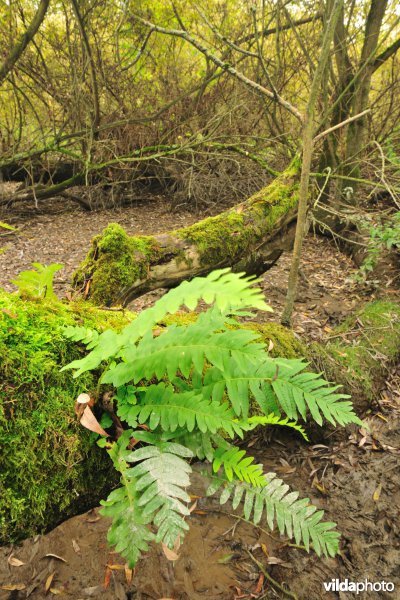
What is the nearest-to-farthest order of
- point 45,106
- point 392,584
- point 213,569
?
point 392,584 → point 213,569 → point 45,106

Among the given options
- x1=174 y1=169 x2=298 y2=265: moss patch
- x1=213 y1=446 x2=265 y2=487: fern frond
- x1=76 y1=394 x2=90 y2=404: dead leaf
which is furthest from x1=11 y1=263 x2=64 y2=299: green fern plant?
x1=174 y1=169 x2=298 y2=265: moss patch

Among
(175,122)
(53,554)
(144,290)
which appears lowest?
(53,554)

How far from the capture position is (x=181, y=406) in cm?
145

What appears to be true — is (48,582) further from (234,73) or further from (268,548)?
(234,73)

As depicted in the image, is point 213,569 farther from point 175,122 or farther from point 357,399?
point 175,122

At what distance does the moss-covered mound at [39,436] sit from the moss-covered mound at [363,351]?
208cm

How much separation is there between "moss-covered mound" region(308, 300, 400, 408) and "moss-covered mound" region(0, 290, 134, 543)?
82.1 inches

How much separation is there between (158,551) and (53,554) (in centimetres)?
70

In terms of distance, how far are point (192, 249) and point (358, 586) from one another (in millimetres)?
2610

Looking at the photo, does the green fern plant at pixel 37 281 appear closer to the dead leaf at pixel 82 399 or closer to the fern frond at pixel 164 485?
the dead leaf at pixel 82 399

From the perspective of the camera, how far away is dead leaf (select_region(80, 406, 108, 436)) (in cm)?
146

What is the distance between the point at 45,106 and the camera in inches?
324

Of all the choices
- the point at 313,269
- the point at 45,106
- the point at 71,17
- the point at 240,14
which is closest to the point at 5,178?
the point at 45,106

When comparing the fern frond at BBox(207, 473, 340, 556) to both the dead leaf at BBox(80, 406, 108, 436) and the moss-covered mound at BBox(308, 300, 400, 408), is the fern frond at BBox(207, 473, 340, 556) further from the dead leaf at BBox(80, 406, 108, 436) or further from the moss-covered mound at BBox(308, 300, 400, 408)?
the moss-covered mound at BBox(308, 300, 400, 408)
